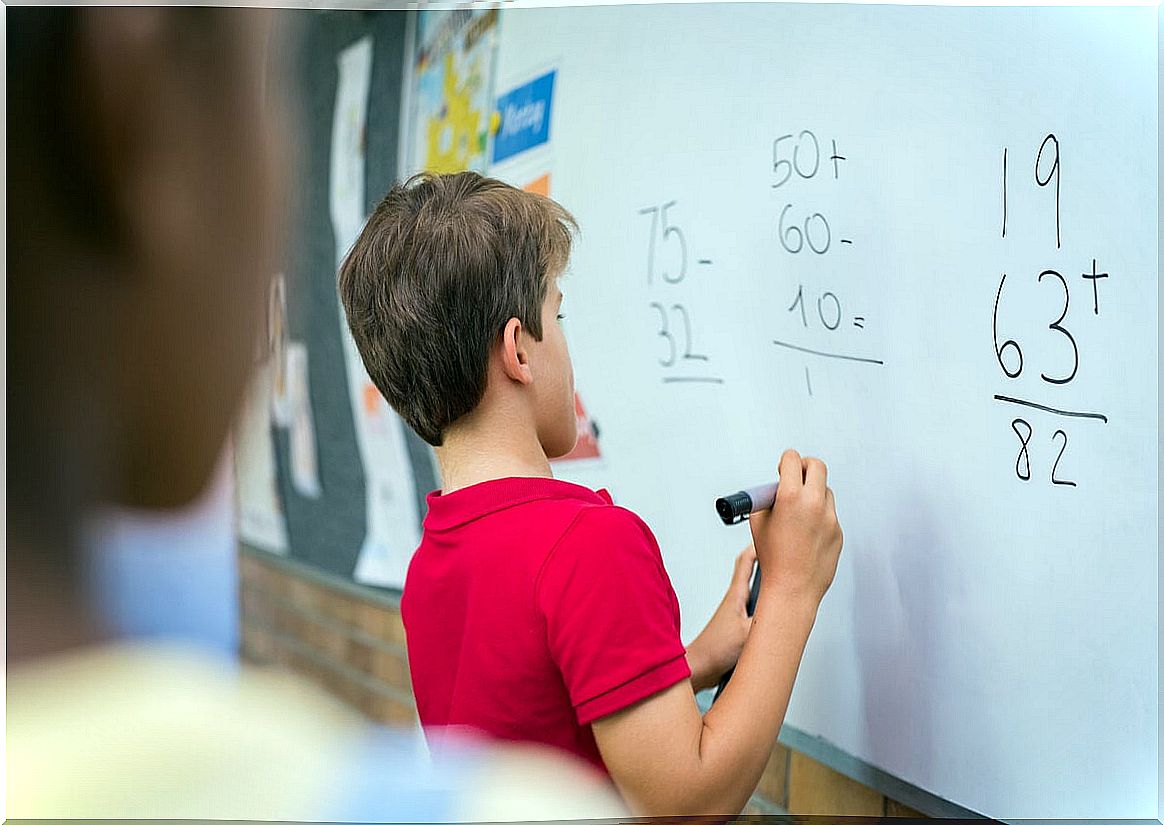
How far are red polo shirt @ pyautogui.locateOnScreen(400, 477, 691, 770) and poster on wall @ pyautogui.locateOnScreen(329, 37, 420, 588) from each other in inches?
21.3

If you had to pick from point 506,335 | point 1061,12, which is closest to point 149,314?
point 506,335

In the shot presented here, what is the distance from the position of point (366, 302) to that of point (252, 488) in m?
0.65

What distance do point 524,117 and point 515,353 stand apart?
394 mm

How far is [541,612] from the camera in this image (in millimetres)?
525

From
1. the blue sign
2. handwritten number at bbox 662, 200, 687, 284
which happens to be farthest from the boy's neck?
the blue sign

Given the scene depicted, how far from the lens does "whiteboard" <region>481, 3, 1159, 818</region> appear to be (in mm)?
557

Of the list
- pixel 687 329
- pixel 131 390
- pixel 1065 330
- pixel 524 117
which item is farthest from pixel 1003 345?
pixel 131 390

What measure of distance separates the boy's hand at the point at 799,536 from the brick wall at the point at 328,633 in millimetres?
608

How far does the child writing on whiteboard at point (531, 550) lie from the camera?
513mm

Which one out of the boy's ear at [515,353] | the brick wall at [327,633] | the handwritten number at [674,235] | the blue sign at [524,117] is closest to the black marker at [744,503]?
the boy's ear at [515,353]

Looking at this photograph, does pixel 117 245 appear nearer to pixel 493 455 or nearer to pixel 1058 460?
pixel 493 455

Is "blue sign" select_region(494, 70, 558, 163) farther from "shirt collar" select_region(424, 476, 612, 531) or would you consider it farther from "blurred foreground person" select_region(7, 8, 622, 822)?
"shirt collar" select_region(424, 476, 612, 531)

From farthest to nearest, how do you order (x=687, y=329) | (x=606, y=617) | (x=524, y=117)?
1. (x=524, y=117)
2. (x=687, y=329)
3. (x=606, y=617)

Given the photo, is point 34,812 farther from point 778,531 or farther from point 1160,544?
point 1160,544
